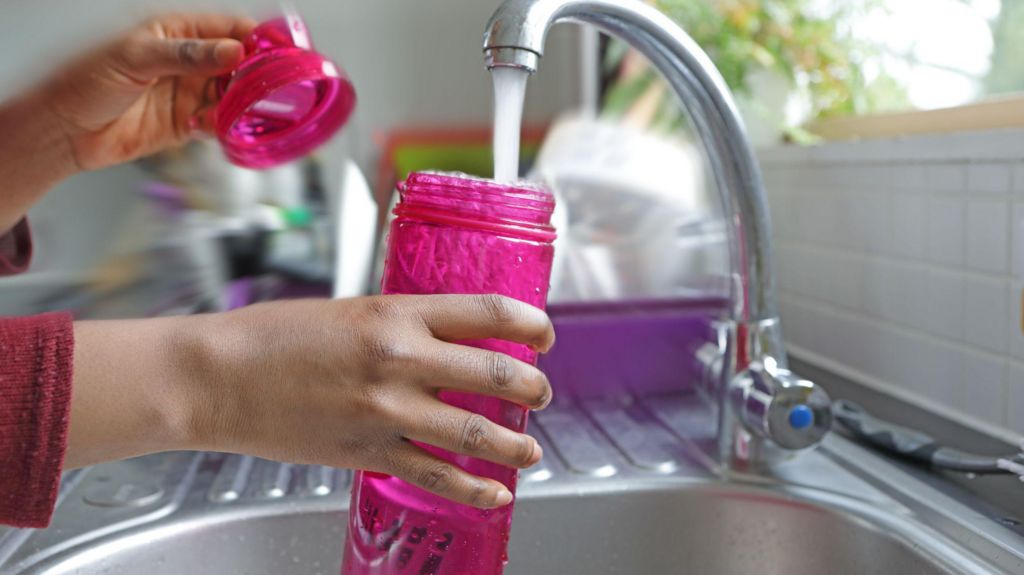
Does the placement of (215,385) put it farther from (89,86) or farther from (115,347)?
(89,86)

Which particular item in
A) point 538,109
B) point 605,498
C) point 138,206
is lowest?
point 605,498

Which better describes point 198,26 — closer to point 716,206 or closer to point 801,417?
point 801,417

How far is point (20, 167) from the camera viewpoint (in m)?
0.75

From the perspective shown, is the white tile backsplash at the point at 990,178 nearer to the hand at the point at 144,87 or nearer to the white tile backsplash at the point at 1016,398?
the white tile backsplash at the point at 1016,398

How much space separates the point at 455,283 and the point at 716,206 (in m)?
0.96

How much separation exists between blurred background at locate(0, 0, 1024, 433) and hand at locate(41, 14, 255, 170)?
0.15 ft

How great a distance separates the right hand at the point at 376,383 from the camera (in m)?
0.41

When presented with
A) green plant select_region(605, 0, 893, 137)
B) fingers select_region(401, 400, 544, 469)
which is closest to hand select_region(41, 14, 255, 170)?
fingers select_region(401, 400, 544, 469)

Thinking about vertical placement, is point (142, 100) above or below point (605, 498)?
above

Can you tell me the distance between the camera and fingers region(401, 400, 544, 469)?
41 centimetres

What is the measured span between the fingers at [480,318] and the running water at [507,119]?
0.26ft

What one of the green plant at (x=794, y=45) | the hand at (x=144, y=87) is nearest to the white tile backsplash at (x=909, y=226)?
the green plant at (x=794, y=45)

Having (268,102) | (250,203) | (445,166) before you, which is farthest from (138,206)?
(268,102)

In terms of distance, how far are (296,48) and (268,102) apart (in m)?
0.05
